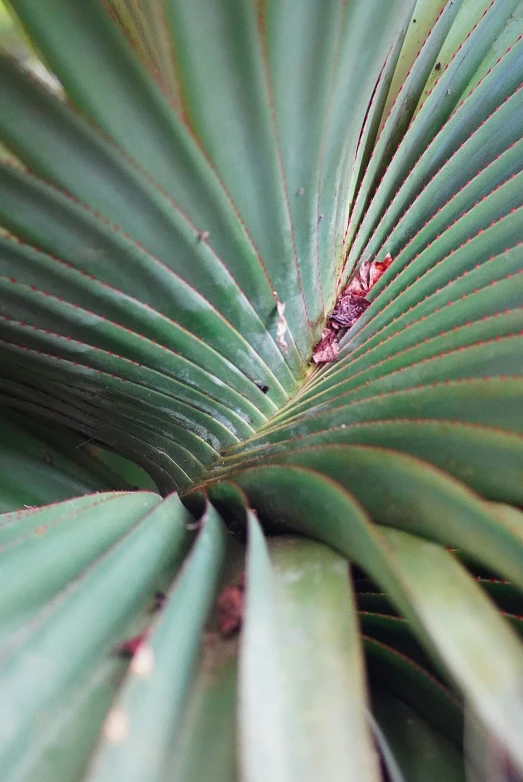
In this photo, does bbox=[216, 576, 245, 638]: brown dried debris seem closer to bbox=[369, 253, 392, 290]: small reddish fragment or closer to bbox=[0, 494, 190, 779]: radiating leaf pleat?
bbox=[0, 494, 190, 779]: radiating leaf pleat

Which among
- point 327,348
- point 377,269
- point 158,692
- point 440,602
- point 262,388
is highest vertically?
point 377,269

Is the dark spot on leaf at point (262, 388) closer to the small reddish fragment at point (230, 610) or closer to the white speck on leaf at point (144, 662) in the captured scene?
the small reddish fragment at point (230, 610)

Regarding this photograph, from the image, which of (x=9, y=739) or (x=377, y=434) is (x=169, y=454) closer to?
(x=377, y=434)

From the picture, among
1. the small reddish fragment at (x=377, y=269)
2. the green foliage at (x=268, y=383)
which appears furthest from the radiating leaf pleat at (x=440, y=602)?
the small reddish fragment at (x=377, y=269)

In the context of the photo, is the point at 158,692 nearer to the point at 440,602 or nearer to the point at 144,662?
the point at 144,662

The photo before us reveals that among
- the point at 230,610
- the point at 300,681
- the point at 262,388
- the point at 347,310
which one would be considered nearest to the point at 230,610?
the point at 230,610

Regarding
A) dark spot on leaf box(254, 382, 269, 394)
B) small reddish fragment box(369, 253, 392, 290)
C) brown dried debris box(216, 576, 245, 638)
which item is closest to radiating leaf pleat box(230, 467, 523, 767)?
brown dried debris box(216, 576, 245, 638)
